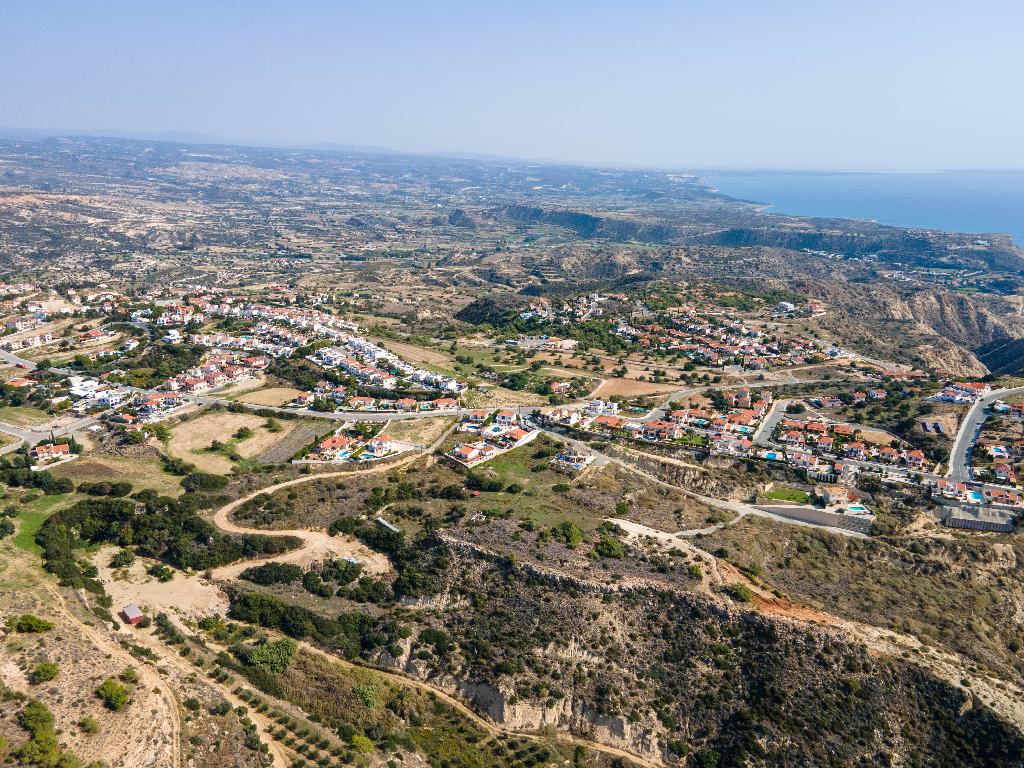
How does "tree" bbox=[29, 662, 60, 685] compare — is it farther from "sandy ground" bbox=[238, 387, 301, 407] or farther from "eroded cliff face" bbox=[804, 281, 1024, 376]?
"eroded cliff face" bbox=[804, 281, 1024, 376]

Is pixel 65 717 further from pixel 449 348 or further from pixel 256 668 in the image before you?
pixel 449 348

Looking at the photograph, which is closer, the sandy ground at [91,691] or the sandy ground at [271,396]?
the sandy ground at [91,691]

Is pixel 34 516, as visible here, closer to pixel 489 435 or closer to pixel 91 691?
pixel 91 691

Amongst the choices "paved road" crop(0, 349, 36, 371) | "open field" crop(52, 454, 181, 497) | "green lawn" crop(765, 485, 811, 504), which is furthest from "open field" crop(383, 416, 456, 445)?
"paved road" crop(0, 349, 36, 371)

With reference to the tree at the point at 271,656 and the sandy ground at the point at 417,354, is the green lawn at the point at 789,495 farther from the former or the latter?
the sandy ground at the point at 417,354

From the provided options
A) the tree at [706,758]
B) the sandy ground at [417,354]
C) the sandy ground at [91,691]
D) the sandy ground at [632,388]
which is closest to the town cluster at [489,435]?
the sandy ground at [632,388]

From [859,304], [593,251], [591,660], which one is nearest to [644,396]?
[591,660]

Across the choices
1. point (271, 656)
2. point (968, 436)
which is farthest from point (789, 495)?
point (271, 656)
